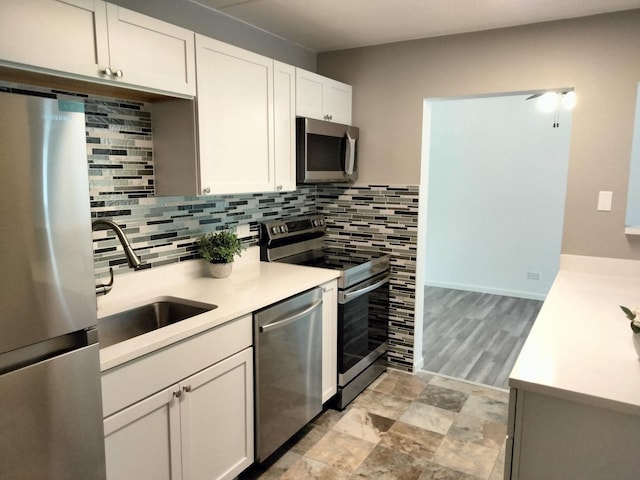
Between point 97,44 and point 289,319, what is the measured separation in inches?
56.9

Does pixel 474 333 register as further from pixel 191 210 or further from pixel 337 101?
pixel 191 210

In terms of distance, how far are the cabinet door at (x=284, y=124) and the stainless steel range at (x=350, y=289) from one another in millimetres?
413

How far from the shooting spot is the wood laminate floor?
3545 mm

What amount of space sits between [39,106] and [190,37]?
103cm

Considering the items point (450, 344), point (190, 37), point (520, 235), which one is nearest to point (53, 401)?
point (190, 37)

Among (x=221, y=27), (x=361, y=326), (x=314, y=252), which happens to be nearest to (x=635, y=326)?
(x=361, y=326)

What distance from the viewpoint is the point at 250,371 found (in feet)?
6.97

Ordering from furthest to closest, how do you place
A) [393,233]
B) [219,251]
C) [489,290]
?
[489,290] → [393,233] → [219,251]

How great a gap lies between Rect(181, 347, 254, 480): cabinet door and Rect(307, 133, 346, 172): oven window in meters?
1.36

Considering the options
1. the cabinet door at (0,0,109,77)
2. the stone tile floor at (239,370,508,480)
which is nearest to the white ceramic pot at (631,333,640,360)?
the stone tile floor at (239,370,508,480)

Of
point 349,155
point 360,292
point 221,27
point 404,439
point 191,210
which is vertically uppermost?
point 221,27

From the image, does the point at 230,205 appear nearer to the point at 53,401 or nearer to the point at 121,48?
the point at 121,48

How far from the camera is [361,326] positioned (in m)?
3.08

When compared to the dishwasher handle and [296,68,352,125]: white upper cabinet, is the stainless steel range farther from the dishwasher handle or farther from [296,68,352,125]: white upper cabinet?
[296,68,352,125]: white upper cabinet
